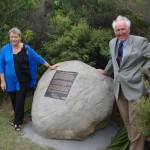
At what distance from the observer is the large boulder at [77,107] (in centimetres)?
548

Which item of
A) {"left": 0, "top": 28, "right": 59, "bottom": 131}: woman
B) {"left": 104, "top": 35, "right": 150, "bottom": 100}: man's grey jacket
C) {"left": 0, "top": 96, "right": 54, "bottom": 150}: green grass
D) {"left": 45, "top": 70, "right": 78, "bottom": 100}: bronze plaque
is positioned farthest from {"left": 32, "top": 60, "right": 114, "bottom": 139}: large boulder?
{"left": 104, "top": 35, "right": 150, "bottom": 100}: man's grey jacket

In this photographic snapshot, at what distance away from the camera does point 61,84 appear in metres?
5.90

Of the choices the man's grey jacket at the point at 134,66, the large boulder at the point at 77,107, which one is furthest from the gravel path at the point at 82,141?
the man's grey jacket at the point at 134,66

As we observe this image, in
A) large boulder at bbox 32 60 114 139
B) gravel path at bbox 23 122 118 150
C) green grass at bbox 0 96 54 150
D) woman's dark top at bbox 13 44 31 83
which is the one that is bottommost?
green grass at bbox 0 96 54 150

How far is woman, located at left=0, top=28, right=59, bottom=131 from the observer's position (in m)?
5.88

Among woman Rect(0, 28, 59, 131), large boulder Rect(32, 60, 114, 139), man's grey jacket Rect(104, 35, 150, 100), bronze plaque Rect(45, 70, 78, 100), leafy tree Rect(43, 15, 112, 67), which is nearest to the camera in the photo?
man's grey jacket Rect(104, 35, 150, 100)

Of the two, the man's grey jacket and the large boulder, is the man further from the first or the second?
the large boulder

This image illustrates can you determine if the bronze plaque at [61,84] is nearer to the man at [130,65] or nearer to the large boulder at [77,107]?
the large boulder at [77,107]

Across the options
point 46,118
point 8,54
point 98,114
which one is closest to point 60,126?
point 46,118

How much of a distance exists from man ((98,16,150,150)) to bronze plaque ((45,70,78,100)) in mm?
1033

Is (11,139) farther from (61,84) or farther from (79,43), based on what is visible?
(79,43)

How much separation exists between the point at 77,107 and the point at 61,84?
2.00 ft

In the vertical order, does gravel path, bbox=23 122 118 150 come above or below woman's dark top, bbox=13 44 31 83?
below

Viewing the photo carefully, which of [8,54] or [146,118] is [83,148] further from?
[8,54]
